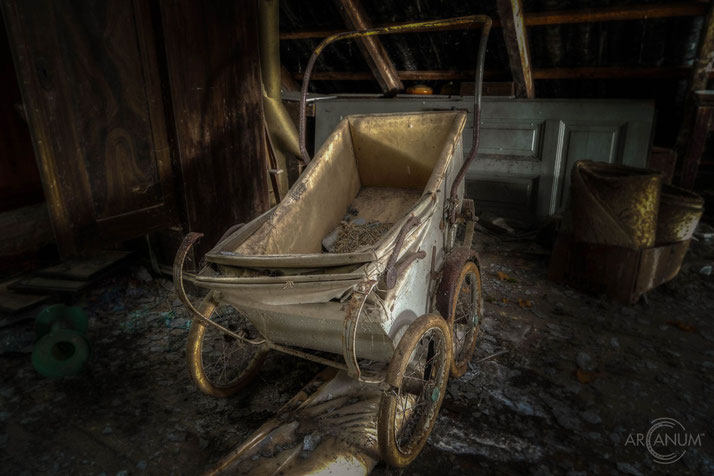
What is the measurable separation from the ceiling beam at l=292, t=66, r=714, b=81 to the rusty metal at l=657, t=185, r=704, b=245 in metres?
1.52

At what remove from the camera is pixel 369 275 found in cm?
154

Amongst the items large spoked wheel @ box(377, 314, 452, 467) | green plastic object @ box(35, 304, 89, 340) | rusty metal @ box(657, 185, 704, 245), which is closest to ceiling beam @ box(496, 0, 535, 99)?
rusty metal @ box(657, 185, 704, 245)

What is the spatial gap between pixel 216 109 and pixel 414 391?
2544 mm

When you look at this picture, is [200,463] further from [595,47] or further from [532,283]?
[595,47]

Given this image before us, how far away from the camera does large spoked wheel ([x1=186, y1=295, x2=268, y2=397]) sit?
199cm

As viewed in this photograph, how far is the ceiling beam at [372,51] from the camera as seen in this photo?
14.0 feet

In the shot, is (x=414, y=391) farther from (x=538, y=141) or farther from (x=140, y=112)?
(x=538, y=141)

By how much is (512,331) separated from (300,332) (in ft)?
5.19

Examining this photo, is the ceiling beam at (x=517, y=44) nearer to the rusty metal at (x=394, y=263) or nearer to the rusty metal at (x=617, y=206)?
the rusty metal at (x=617, y=206)

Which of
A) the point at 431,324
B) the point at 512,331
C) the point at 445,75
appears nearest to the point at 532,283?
the point at 512,331

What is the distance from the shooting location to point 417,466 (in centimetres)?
186

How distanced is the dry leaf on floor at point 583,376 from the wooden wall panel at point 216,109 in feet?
8.71

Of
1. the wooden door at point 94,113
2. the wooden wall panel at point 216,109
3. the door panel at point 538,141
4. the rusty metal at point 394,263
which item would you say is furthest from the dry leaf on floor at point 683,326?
the wooden door at point 94,113

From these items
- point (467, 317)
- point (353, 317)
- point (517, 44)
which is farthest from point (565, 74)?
point (353, 317)
